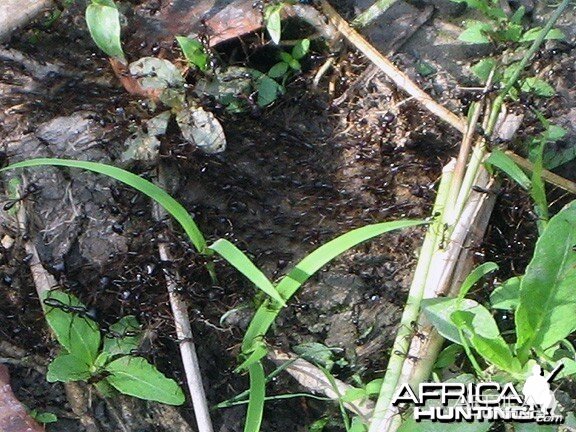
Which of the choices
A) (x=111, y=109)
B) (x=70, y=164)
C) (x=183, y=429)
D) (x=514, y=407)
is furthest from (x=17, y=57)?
(x=514, y=407)

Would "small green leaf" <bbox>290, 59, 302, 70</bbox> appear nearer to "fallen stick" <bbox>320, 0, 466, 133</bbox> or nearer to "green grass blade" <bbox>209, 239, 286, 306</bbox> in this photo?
"fallen stick" <bbox>320, 0, 466, 133</bbox>

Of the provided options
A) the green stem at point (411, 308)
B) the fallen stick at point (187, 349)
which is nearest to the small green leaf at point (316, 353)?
the green stem at point (411, 308)

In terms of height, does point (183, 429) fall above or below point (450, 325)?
below

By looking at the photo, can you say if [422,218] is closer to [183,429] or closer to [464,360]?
[464,360]

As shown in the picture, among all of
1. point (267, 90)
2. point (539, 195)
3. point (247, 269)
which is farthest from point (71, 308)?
point (539, 195)

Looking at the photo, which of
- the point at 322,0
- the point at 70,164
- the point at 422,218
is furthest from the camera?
the point at 322,0
